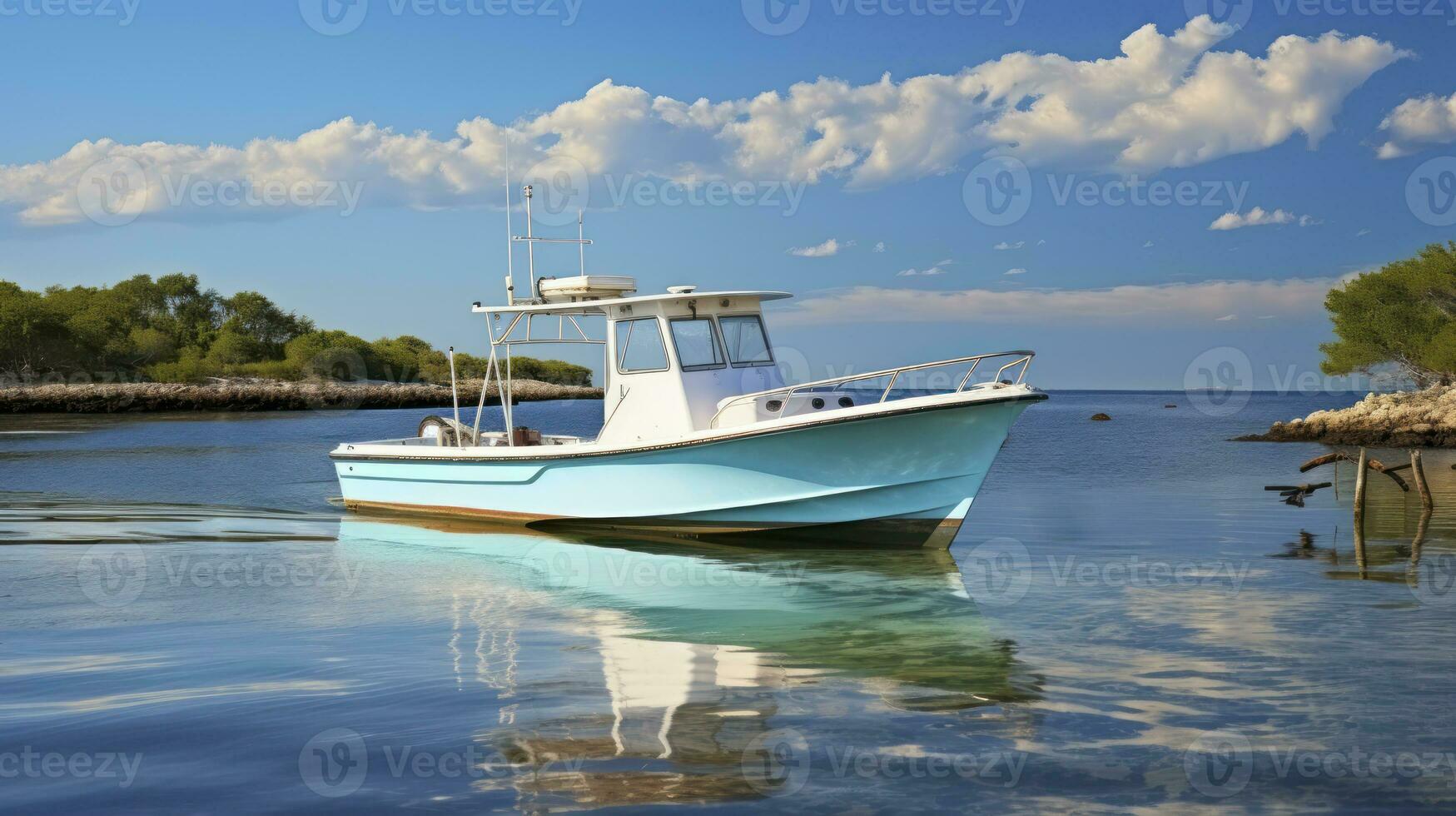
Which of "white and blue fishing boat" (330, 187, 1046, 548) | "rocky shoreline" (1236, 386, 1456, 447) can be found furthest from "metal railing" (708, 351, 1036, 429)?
"rocky shoreline" (1236, 386, 1456, 447)

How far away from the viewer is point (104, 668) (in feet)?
26.2

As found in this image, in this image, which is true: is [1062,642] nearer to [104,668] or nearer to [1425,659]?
[1425,659]

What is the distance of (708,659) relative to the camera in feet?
27.7

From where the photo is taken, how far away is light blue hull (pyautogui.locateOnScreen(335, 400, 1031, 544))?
12.6 meters

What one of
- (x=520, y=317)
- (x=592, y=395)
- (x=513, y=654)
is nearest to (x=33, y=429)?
(x=520, y=317)

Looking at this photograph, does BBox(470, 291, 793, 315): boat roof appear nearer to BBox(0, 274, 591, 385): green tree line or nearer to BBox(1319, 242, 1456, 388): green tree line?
BBox(1319, 242, 1456, 388): green tree line

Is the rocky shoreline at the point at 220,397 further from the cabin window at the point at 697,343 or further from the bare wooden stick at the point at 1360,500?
the bare wooden stick at the point at 1360,500

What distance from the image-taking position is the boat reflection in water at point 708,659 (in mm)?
5973

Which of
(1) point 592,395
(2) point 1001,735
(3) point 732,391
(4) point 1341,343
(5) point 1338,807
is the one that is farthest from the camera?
(1) point 592,395

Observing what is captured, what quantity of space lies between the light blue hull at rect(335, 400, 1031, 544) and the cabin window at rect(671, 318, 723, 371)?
4.64 ft

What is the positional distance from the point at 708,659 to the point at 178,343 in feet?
360

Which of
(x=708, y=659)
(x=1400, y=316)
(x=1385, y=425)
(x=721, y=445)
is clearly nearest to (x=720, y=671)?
(x=708, y=659)

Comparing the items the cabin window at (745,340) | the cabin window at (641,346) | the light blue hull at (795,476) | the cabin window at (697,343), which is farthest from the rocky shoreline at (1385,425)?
the cabin window at (641,346)

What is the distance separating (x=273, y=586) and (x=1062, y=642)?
311 inches
